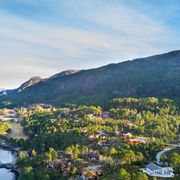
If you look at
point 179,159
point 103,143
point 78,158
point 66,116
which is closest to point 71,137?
point 103,143

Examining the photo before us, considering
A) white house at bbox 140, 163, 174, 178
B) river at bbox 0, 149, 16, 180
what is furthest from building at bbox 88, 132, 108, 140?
white house at bbox 140, 163, 174, 178

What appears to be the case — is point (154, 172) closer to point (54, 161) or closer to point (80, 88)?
point (54, 161)

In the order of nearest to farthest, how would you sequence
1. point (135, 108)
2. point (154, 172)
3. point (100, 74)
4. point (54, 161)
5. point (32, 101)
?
1. point (154, 172)
2. point (54, 161)
3. point (135, 108)
4. point (32, 101)
5. point (100, 74)

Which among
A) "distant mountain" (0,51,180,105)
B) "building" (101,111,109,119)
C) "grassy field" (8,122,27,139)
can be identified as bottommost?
"grassy field" (8,122,27,139)

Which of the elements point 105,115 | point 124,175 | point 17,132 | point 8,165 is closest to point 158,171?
point 124,175

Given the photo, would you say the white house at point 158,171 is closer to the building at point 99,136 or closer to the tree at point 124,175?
the tree at point 124,175

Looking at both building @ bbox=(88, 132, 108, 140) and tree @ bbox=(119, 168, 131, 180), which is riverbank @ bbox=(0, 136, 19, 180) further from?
tree @ bbox=(119, 168, 131, 180)
